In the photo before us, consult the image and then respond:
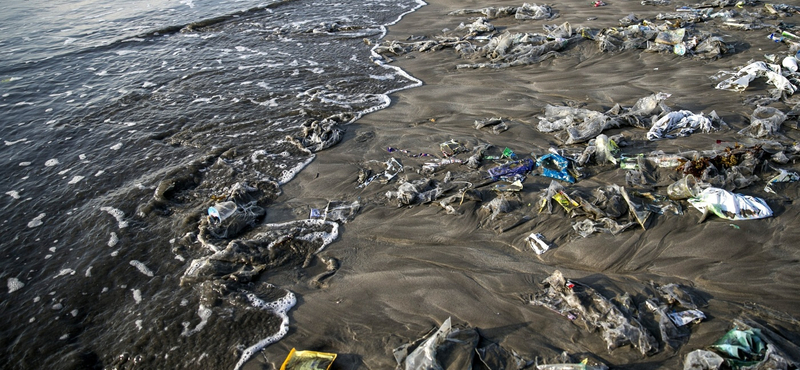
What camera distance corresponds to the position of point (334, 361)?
147 inches

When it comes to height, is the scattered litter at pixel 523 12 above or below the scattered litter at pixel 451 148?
above

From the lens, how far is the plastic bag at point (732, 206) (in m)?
4.46

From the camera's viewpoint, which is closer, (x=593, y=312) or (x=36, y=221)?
(x=593, y=312)

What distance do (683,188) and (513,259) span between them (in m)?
2.32

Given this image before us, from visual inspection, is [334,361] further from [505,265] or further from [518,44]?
[518,44]

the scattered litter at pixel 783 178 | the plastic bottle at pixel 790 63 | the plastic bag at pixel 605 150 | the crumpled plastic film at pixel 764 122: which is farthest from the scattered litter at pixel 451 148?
the plastic bottle at pixel 790 63

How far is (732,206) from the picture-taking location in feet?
14.7

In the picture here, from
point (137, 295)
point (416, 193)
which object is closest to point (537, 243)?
point (416, 193)

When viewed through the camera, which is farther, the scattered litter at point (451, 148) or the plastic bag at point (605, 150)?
the scattered litter at point (451, 148)

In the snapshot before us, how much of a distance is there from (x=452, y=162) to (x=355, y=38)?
809 centimetres

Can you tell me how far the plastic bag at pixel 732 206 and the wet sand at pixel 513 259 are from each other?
99 millimetres

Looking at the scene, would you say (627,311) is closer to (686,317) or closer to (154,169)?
(686,317)

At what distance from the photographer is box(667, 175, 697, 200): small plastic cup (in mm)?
4781

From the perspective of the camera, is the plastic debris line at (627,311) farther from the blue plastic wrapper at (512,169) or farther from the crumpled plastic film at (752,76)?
the crumpled plastic film at (752,76)
